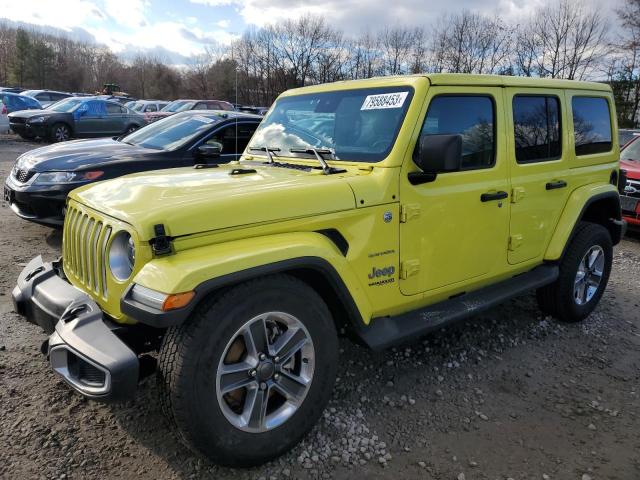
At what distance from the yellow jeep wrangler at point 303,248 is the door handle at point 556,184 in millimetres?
16

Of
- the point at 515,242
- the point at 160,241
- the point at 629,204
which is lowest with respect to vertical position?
the point at 629,204

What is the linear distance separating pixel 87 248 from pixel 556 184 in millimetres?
3426

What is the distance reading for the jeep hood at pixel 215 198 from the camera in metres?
2.31

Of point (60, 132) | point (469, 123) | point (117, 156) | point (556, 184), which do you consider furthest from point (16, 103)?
point (556, 184)

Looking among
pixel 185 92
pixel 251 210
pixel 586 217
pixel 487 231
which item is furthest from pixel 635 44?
pixel 185 92

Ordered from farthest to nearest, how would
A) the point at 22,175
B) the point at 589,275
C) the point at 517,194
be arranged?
the point at 22,175
the point at 589,275
the point at 517,194

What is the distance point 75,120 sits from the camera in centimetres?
1606

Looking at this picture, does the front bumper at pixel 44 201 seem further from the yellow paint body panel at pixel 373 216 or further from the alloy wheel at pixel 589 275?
the alloy wheel at pixel 589 275

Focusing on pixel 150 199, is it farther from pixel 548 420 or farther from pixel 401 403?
pixel 548 420

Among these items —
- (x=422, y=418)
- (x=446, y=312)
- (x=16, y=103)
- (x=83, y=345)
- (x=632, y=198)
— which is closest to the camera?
(x=83, y=345)

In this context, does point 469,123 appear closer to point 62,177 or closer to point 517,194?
point 517,194

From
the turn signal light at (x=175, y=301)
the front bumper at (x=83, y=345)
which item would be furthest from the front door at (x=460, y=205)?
the front bumper at (x=83, y=345)

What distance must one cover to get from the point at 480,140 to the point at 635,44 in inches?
1135

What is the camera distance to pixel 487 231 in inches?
137
